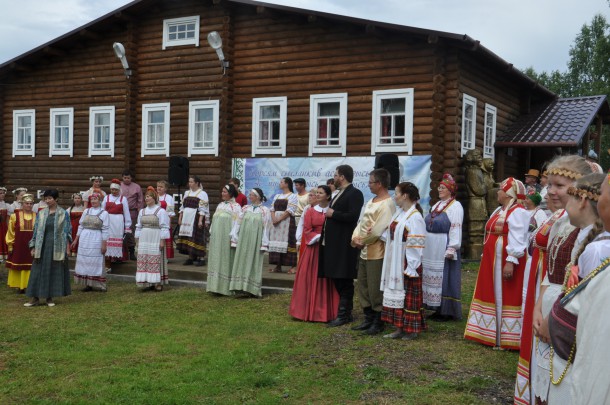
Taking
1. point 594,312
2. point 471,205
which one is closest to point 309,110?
point 471,205

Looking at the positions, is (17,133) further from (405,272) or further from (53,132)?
(405,272)

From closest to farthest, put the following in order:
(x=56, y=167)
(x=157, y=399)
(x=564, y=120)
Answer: (x=157, y=399)
(x=564, y=120)
(x=56, y=167)

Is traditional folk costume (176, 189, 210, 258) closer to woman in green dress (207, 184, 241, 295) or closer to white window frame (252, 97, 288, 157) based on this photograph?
woman in green dress (207, 184, 241, 295)

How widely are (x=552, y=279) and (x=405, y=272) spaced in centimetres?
305

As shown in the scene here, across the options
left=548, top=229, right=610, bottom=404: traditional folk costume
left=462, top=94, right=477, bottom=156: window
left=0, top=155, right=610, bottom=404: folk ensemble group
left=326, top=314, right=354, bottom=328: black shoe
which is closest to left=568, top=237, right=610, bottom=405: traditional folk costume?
left=0, top=155, right=610, bottom=404: folk ensemble group

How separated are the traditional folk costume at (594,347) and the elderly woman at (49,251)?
327 inches

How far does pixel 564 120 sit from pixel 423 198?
5487mm

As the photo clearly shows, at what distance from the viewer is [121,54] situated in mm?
17062

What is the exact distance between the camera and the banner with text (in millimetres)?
13422

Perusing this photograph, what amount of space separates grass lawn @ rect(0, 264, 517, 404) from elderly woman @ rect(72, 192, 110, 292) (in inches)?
63.4

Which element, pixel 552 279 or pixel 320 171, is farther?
pixel 320 171

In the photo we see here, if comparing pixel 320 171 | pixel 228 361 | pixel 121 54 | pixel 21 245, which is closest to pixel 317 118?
pixel 320 171

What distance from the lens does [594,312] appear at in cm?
182

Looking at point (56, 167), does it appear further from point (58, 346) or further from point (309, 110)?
point (58, 346)
